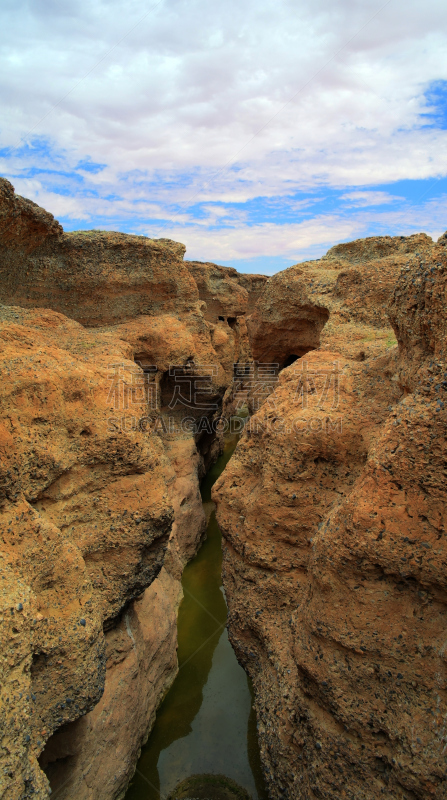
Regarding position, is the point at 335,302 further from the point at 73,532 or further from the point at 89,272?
the point at 73,532

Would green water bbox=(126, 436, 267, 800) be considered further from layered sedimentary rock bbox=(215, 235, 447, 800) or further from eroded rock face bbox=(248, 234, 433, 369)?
eroded rock face bbox=(248, 234, 433, 369)

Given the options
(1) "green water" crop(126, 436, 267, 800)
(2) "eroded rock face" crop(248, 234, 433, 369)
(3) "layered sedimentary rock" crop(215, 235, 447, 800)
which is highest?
(2) "eroded rock face" crop(248, 234, 433, 369)

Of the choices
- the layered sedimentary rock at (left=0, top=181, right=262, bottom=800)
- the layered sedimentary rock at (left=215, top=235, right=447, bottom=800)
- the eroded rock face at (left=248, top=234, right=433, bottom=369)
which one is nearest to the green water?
the layered sedimentary rock at (left=0, top=181, right=262, bottom=800)

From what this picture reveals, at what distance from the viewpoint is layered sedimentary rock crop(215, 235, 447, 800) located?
2311 millimetres

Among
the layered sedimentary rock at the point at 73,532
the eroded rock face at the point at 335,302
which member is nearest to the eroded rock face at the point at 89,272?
A: the layered sedimentary rock at the point at 73,532

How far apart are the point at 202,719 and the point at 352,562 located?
288 cm

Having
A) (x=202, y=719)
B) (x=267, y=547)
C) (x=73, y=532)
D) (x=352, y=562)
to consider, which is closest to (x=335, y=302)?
(x=267, y=547)

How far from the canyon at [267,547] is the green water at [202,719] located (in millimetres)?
203

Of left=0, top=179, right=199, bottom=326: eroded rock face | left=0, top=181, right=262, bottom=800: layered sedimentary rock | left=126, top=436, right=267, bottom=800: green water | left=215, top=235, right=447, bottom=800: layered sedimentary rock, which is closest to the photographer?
left=215, top=235, right=447, bottom=800: layered sedimentary rock

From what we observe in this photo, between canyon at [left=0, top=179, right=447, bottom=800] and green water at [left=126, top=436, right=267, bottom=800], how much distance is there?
0.20m

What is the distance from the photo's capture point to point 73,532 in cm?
327

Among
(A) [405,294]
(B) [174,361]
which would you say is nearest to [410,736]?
(A) [405,294]

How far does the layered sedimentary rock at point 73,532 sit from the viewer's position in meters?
2.49

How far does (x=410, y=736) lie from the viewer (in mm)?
2260
